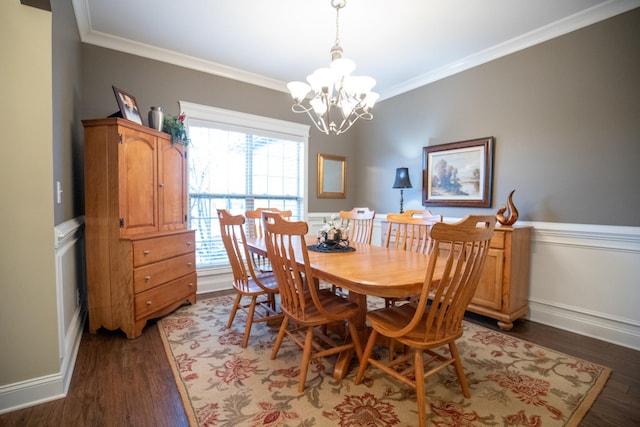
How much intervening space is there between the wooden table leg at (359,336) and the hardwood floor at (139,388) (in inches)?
35.0

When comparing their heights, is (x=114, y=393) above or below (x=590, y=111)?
below

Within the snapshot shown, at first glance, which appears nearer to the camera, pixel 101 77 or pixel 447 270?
pixel 447 270

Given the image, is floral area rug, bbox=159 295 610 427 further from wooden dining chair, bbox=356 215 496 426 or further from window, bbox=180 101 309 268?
window, bbox=180 101 309 268

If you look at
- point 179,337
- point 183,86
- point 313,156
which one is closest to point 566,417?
point 179,337

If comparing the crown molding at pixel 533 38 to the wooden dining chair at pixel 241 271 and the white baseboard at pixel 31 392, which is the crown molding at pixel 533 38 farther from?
the white baseboard at pixel 31 392

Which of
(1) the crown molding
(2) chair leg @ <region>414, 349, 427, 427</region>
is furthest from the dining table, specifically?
(1) the crown molding

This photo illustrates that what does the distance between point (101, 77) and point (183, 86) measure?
2.54 feet

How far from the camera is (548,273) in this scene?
9.02 ft

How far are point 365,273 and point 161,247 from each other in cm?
199

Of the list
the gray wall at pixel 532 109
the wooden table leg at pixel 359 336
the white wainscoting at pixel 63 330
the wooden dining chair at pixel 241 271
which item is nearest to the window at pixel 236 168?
the gray wall at pixel 532 109

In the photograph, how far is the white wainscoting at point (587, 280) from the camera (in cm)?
232

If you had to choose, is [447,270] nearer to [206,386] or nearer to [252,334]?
[206,386]

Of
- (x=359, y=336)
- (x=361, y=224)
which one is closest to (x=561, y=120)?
(x=361, y=224)

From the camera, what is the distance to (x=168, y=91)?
10.7 feet
